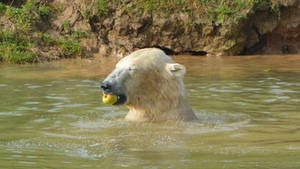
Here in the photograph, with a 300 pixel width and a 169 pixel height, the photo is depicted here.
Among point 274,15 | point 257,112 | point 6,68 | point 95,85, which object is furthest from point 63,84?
point 274,15

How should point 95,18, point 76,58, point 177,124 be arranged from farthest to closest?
1. point 95,18
2. point 76,58
3. point 177,124

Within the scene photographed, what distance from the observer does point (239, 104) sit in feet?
25.1

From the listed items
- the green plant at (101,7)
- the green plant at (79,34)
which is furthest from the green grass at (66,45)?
the green plant at (101,7)

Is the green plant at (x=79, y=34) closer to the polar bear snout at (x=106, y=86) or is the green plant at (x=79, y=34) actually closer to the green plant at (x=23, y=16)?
the green plant at (x=23, y=16)

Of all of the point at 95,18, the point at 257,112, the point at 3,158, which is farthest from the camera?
the point at 95,18

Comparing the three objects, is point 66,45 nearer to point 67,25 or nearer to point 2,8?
point 67,25

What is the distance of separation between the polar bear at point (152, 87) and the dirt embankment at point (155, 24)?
731 centimetres

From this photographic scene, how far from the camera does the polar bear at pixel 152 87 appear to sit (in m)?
5.96

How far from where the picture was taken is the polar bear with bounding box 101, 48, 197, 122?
5.96m

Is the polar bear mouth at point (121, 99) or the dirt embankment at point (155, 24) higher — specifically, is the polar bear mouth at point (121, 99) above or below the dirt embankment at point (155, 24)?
below

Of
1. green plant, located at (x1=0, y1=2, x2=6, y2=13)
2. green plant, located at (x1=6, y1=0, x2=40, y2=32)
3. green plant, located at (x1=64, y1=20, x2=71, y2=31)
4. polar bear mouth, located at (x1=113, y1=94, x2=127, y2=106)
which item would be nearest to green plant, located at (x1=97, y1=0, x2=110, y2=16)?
green plant, located at (x1=64, y1=20, x2=71, y2=31)

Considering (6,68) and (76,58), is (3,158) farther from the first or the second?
(76,58)

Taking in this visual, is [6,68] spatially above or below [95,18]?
below

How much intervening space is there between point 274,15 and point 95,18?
4.38 meters
